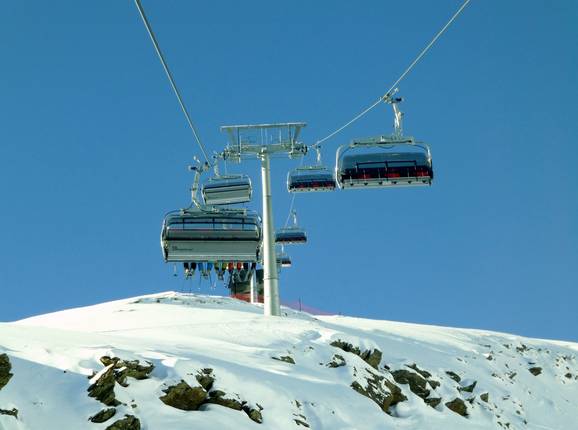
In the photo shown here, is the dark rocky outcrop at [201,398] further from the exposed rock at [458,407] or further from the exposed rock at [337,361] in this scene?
the exposed rock at [458,407]

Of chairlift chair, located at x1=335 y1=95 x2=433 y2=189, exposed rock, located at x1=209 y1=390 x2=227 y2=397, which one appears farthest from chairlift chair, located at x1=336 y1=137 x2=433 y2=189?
Result: exposed rock, located at x1=209 y1=390 x2=227 y2=397

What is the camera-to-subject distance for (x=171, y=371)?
9.91 metres

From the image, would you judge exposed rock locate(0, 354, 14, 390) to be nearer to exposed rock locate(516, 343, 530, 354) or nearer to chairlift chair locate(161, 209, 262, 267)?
chairlift chair locate(161, 209, 262, 267)

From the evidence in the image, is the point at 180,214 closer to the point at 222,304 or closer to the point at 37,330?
the point at 37,330

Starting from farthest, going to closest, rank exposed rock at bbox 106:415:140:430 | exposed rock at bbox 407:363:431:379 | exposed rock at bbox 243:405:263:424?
exposed rock at bbox 407:363:431:379
exposed rock at bbox 243:405:263:424
exposed rock at bbox 106:415:140:430

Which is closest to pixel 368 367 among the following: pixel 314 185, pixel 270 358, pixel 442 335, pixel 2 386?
pixel 270 358

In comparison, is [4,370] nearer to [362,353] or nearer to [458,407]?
[362,353]

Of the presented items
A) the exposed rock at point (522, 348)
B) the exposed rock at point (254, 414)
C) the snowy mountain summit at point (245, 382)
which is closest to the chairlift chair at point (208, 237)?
the snowy mountain summit at point (245, 382)

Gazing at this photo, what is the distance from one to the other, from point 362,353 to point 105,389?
26.7ft

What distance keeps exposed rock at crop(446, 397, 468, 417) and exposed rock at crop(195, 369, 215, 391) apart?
731 cm

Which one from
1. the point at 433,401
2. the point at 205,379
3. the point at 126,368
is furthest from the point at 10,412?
the point at 433,401

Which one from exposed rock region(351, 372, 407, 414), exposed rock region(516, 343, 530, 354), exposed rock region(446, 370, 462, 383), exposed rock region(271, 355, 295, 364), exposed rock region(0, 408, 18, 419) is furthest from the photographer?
exposed rock region(516, 343, 530, 354)

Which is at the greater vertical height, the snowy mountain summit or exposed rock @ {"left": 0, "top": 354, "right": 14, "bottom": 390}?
exposed rock @ {"left": 0, "top": 354, "right": 14, "bottom": 390}

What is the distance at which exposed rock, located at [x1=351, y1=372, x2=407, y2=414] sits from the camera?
1258 centimetres
